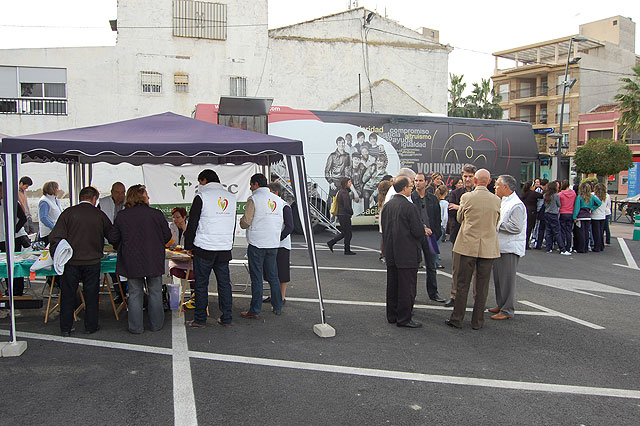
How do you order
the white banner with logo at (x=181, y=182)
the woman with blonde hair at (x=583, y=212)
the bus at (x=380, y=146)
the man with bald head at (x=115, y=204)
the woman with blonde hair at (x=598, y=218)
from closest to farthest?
the man with bald head at (x=115, y=204) < the white banner with logo at (x=181, y=182) < the woman with blonde hair at (x=583, y=212) < the woman with blonde hair at (x=598, y=218) < the bus at (x=380, y=146)

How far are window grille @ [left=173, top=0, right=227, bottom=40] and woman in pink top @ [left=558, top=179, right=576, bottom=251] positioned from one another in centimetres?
1743

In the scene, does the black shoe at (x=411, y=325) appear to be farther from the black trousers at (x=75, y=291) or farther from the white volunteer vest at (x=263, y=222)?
the black trousers at (x=75, y=291)

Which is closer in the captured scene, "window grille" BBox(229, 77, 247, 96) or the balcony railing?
the balcony railing

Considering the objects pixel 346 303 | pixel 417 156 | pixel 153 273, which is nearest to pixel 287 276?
pixel 346 303

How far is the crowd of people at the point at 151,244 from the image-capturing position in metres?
6.01

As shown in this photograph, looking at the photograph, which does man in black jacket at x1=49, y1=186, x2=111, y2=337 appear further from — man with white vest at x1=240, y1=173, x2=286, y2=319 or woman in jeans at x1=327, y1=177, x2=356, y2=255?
woman in jeans at x1=327, y1=177, x2=356, y2=255

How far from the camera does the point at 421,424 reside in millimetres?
3963

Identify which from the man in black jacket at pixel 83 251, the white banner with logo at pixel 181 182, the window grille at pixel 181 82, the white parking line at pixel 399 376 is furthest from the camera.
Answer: the window grille at pixel 181 82

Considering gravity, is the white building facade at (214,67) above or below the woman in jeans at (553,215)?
above

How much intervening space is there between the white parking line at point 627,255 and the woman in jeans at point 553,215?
1.35 metres

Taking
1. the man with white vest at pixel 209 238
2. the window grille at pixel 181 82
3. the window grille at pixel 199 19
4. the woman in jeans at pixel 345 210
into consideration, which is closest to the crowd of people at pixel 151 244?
the man with white vest at pixel 209 238

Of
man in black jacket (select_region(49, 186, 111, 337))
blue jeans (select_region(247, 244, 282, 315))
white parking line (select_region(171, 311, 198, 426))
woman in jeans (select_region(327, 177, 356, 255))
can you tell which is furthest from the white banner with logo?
white parking line (select_region(171, 311, 198, 426))

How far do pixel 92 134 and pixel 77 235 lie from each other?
1287 millimetres

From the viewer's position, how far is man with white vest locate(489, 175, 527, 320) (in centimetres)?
677
